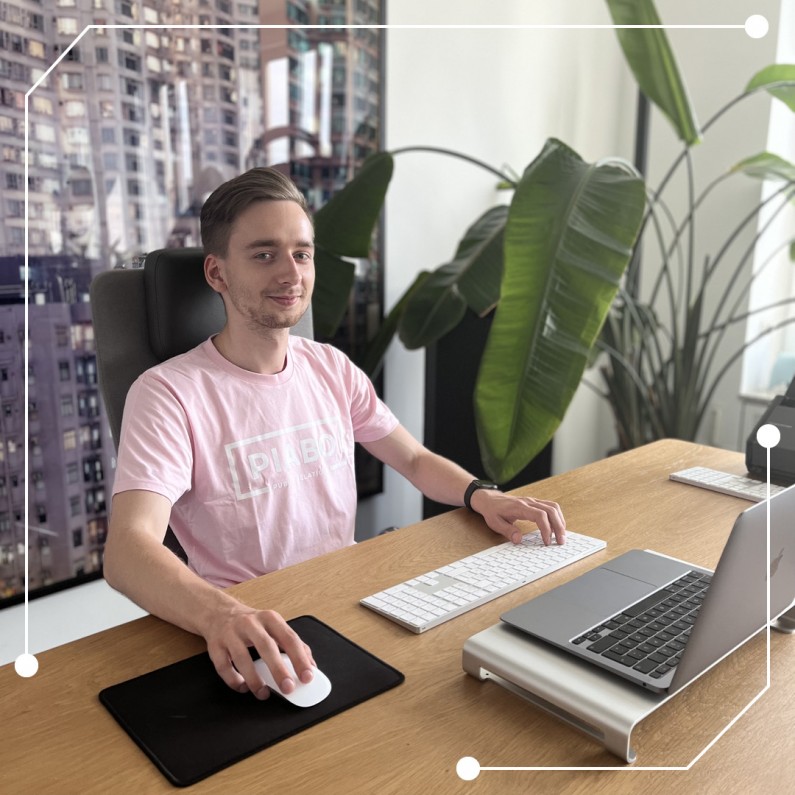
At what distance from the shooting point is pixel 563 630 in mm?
870

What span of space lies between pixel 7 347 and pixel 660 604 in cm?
159

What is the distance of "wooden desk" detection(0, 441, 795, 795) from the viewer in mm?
705

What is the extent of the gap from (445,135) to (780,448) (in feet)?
5.63

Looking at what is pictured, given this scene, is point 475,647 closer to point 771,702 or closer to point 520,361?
point 771,702

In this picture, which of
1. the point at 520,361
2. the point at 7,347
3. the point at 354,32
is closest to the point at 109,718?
the point at 520,361

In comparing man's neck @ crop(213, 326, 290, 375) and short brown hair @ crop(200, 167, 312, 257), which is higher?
short brown hair @ crop(200, 167, 312, 257)

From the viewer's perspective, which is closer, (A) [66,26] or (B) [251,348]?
(B) [251,348]

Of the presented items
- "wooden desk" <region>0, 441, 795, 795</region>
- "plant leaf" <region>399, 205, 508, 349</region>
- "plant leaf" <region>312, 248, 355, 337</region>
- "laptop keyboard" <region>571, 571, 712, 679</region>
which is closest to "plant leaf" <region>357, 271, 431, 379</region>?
"plant leaf" <region>399, 205, 508, 349</region>

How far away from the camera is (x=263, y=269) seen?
138cm

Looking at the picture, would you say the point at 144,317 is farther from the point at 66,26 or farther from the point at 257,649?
the point at 66,26

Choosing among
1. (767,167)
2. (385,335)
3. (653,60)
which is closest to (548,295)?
(385,335)
